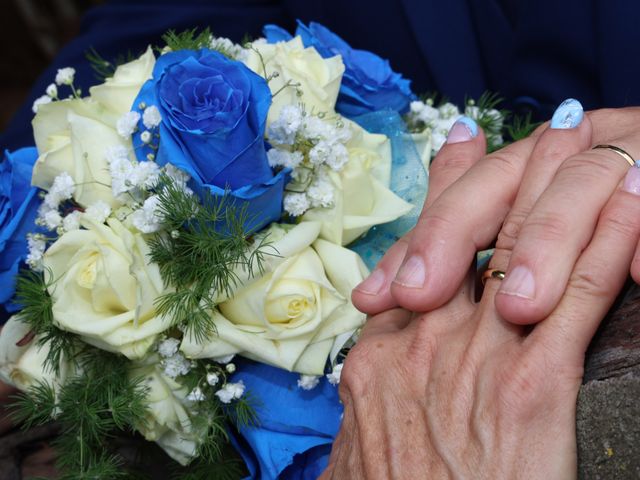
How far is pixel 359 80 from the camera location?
1.14 meters

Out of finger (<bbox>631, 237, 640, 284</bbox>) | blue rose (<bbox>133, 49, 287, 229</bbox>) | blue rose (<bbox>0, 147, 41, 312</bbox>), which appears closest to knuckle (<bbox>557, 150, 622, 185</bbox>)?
finger (<bbox>631, 237, 640, 284</bbox>)

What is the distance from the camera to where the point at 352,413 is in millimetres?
822

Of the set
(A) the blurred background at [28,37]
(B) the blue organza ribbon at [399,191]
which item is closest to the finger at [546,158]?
(B) the blue organza ribbon at [399,191]

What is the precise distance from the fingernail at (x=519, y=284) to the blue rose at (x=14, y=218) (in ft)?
2.13

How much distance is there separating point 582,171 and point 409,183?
0.32 meters

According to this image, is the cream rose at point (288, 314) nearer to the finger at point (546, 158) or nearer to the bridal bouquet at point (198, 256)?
the bridal bouquet at point (198, 256)

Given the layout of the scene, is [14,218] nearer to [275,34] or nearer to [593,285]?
[275,34]

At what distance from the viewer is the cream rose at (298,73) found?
0.97 m

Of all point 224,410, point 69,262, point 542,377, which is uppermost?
point 69,262

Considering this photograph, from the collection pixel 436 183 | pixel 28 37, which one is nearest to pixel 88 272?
pixel 436 183

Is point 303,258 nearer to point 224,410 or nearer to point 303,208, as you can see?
point 303,208

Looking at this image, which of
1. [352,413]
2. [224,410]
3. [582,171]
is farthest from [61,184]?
[582,171]

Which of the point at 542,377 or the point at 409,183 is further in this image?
the point at 409,183

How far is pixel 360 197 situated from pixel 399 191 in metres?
0.09
